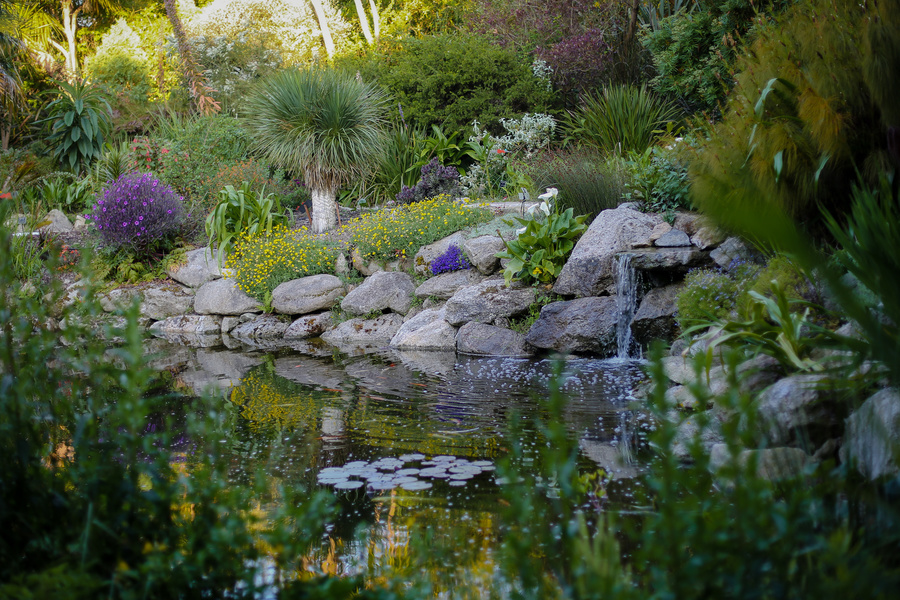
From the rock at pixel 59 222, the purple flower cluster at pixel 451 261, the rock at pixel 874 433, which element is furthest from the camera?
the rock at pixel 59 222

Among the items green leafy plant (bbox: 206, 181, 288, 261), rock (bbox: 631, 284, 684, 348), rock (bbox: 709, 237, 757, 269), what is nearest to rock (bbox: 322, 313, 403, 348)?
green leafy plant (bbox: 206, 181, 288, 261)

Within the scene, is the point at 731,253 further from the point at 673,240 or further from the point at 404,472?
the point at 404,472

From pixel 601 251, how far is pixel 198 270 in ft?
20.1

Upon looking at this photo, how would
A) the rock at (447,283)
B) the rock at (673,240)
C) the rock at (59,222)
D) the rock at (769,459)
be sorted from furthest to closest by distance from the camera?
1. the rock at (59,222)
2. the rock at (447,283)
3. the rock at (673,240)
4. the rock at (769,459)

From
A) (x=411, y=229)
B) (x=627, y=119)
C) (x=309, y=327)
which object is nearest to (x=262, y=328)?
(x=309, y=327)

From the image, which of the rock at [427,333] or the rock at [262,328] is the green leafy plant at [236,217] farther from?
the rock at [427,333]

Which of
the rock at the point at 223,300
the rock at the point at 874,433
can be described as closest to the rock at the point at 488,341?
the rock at the point at 223,300

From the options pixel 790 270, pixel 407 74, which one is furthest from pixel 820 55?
pixel 407 74

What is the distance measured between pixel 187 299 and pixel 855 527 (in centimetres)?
975

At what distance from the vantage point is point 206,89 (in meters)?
14.7

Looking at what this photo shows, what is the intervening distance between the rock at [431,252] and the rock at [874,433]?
21.1 ft

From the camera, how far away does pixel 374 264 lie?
945 cm

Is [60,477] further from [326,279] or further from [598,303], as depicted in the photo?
[326,279]

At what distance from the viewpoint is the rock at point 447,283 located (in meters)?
8.38
